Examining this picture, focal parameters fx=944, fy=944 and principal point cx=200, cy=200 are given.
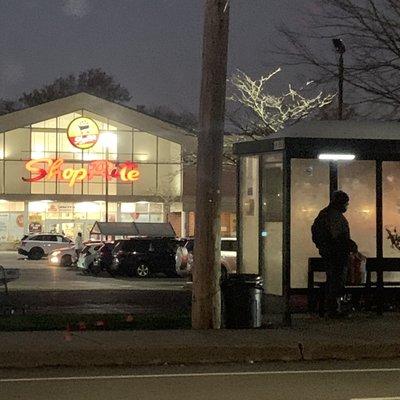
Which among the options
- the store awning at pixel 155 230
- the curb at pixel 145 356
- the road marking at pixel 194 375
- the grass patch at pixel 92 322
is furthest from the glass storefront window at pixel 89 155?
the road marking at pixel 194 375

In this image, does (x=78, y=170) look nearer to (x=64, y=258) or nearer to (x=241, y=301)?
(x=64, y=258)

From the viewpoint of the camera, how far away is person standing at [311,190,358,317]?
53.6 feet

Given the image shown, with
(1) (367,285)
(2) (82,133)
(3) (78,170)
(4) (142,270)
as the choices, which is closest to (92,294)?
(1) (367,285)

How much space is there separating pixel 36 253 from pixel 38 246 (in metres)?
0.42

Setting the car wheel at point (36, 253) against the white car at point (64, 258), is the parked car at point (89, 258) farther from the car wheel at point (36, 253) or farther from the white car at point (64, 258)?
the car wheel at point (36, 253)

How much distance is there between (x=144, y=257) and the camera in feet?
127

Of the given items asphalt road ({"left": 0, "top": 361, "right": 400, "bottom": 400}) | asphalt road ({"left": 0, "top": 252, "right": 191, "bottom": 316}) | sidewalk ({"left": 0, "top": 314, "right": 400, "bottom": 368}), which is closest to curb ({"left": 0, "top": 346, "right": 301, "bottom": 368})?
sidewalk ({"left": 0, "top": 314, "right": 400, "bottom": 368})

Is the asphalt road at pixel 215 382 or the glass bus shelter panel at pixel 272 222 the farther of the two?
the glass bus shelter panel at pixel 272 222

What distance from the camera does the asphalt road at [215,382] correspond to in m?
10.4

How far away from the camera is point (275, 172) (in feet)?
59.6

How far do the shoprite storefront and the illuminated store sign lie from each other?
2.6 inches

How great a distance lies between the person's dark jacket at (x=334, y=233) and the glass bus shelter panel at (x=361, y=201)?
77.4 inches

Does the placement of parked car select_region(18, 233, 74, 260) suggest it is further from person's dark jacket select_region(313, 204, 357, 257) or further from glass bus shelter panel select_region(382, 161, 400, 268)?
person's dark jacket select_region(313, 204, 357, 257)

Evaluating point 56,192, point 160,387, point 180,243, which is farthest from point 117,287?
point 56,192
